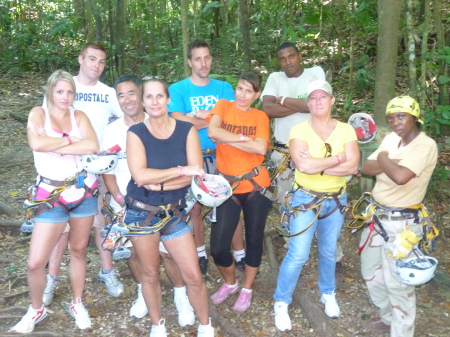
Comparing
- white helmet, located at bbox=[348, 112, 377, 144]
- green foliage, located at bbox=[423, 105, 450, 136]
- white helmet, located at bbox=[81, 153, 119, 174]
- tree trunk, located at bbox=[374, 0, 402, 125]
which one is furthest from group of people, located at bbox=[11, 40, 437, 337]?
green foliage, located at bbox=[423, 105, 450, 136]

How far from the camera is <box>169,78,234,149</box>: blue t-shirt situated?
455 centimetres

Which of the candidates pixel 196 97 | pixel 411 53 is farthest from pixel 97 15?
pixel 411 53

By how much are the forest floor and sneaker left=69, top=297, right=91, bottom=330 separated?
71 mm

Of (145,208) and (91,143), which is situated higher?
(91,143)

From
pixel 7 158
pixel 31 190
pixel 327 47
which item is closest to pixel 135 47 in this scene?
pixel 327 47

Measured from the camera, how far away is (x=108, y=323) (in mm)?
4426

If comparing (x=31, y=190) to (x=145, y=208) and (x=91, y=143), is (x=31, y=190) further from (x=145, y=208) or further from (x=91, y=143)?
(x=145, y=208)

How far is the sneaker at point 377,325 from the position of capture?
4207 millimetres

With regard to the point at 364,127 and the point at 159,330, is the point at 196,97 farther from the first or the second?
the point at 159,330

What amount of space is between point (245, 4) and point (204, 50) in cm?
312

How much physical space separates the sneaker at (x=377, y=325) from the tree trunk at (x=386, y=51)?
1.96m

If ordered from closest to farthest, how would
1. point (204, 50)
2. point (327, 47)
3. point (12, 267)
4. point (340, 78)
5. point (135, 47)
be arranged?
point (204, 50) < point (12, 267) < point (340, 78) < point (327, 47) < point (135, 47)

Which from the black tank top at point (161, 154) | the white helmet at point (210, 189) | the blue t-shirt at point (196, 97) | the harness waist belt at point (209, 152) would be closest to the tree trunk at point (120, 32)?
the blue t-shirt at point (196, 97)

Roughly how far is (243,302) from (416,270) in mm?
1664
